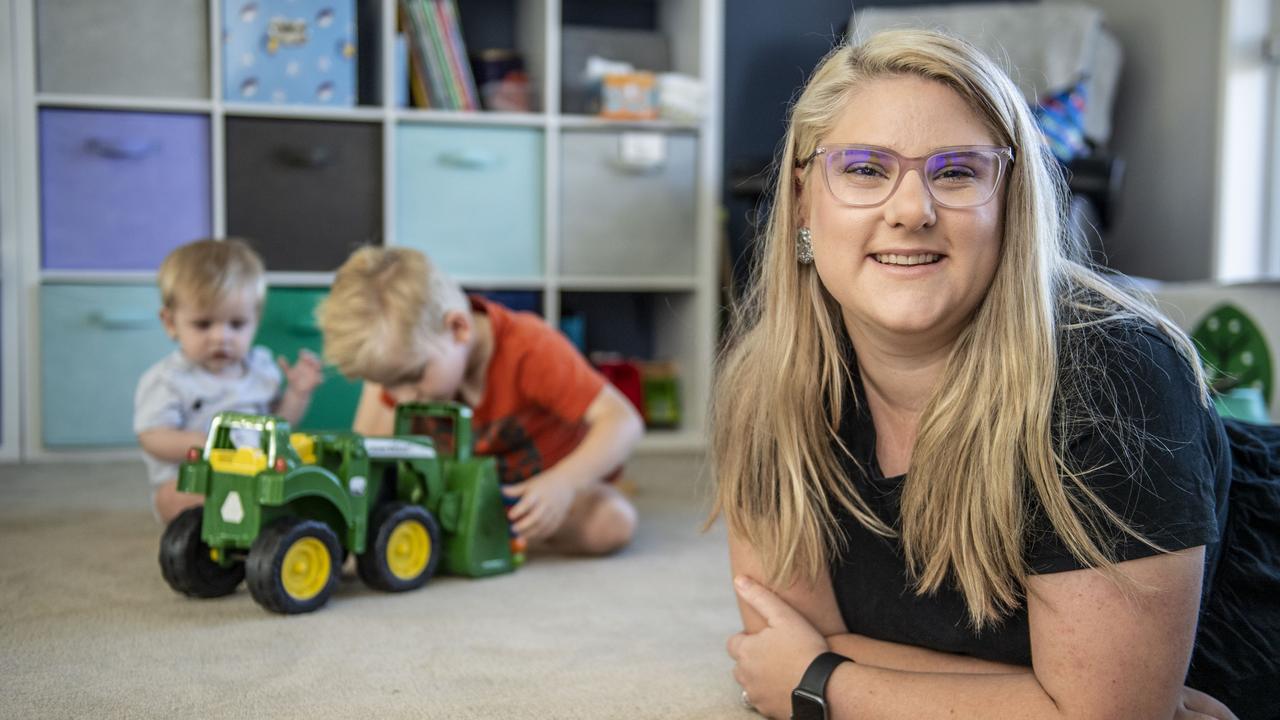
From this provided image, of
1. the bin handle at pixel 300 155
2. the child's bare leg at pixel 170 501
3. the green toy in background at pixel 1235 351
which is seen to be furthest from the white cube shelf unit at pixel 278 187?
the green toy in background at pixel 1235 351

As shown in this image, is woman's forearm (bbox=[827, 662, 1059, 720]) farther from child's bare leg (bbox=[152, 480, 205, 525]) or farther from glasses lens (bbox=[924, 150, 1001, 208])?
child's bare leg (bbox=[152, 480, 205, 525])

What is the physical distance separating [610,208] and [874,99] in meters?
2.17

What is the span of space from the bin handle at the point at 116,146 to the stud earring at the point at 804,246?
7.17ft

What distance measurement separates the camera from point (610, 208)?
10.1 feet

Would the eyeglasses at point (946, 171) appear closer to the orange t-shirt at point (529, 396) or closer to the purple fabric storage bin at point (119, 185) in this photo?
the orange t-shirt at point (529, 396)

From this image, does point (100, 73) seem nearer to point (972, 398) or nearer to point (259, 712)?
point (259, 712)

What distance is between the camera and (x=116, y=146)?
273cm

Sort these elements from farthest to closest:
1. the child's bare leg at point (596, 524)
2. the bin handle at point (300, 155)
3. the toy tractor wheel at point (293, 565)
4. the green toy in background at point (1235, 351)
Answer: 1. the bin handle at point (300, 155)
2. the green toy in background at point (1235, 351)
3. the child's bare leg at point (596, 524)
4. the toy tractor wheel at point (293, 565)

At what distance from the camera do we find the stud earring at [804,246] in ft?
3.37

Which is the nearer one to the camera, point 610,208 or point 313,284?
point 313,284

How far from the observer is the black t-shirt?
85 cm

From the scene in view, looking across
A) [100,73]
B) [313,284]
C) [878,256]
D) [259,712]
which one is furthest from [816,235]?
[100,73]

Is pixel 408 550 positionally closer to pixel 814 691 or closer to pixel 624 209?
pixel 814 691

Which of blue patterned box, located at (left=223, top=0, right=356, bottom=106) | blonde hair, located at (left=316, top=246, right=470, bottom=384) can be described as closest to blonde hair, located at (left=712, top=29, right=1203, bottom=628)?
blonde hair, located at (left=316, top=246, right=470, bottom=384)
